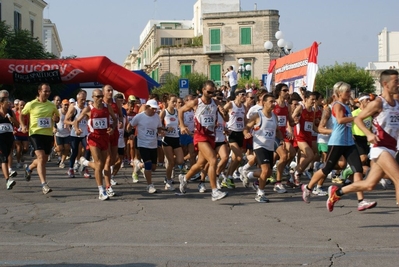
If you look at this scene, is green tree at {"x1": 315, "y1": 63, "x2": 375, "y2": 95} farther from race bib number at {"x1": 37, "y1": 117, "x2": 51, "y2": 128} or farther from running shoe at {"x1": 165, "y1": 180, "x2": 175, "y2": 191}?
race bib number at {"x1": 37, "y1": 117, "x2": 51, "y2": 128}

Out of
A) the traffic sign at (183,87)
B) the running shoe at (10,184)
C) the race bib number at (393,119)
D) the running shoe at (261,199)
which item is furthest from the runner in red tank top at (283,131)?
the traffic sign at (183,87)

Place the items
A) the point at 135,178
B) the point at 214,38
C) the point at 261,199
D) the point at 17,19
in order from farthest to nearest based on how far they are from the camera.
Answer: the point at 214,38, the point at 17,19, the point at 135,178, the point at 261,199

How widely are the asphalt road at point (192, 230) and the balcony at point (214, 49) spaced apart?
6955 centimetres

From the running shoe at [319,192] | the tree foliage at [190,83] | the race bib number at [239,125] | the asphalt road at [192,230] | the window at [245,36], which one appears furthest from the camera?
the window at [245,36]

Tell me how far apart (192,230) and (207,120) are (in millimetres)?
3676

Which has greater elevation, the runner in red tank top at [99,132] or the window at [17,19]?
the window at [17,19]

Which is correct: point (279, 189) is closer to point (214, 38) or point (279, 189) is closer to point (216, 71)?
point (216, 71)

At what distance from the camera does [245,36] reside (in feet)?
270

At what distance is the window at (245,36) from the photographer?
82000 mm

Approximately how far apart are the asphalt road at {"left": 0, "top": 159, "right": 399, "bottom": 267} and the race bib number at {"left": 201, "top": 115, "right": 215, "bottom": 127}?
1293 millimetres

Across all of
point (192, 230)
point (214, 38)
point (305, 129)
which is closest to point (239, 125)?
point (305, 129)

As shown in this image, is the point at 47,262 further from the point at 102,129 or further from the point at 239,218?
the point at 102,129

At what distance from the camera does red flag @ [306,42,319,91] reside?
59.4 ft

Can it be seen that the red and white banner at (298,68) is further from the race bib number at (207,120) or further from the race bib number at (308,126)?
the race bib number at (207,120)
